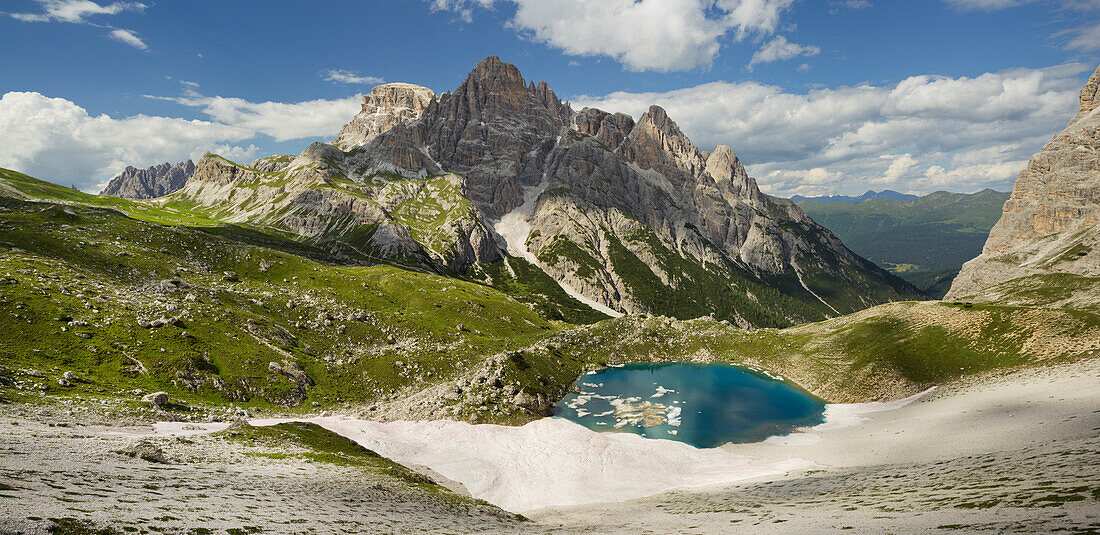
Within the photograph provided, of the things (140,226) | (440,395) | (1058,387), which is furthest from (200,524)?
(140,226)

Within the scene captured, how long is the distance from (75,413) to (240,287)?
9002 cm

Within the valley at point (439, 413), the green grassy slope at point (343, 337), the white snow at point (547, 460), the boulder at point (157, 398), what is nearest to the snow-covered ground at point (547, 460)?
the white snow at point (547, 460)

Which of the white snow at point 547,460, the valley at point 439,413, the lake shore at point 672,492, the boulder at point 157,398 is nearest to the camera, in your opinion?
the lake shore at point 672,492

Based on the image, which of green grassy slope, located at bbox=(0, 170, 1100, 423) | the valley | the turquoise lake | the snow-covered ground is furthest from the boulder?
the turquoise lake

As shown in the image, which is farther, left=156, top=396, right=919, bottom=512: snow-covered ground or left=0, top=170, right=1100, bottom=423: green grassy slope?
left=0, top=170, right=1100, bottom=423: green grassy slope

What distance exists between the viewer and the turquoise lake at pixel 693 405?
297 ft

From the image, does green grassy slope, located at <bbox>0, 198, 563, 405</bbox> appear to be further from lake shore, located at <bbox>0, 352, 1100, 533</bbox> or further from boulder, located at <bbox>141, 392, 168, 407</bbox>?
lake shore, located at <bbox>0, 352, 1100, 533</bbox>

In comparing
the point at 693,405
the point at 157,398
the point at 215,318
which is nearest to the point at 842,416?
the point at 693,405

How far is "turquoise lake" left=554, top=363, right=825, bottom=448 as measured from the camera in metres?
90.6

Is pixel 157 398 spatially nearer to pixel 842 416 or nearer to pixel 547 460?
pixel 547 460

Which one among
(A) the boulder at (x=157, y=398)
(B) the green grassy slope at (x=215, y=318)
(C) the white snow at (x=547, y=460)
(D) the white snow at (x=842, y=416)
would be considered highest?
(B) the green grassy slope at (x=215, y=318)

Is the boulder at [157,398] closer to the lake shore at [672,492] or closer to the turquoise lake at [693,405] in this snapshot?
the lake shore at [672,492]

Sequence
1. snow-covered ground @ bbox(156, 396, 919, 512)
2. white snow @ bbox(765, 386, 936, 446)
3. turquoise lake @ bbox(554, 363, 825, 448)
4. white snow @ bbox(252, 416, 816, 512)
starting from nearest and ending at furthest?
snow-covered ground @ bbox(156, 396, 919, 512) < white snow @ bbox(252, 416, 816, 512) < white snow @ bbox(765, 386, 936, 446) < turquoise lake @ bbox(554, 363, 825, 448)

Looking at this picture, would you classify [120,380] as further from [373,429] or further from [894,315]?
[894,315]
